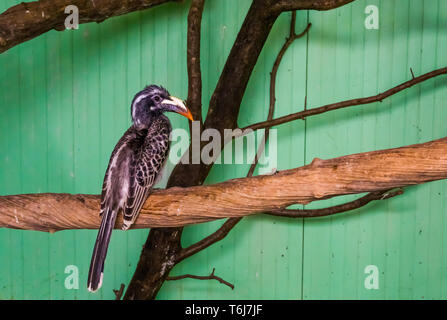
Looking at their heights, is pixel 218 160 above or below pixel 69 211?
above

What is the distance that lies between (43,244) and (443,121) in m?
2.11

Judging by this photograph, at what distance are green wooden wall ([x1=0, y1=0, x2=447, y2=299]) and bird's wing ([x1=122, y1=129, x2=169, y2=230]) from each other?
2.38ft

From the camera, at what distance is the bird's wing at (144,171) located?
1.61 m

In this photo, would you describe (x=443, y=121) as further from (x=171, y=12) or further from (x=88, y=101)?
(x=88, y=101)

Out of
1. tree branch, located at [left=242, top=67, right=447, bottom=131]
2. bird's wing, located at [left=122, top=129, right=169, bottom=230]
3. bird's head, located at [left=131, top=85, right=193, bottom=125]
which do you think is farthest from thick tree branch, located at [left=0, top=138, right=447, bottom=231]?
tree branch, located at [left=242, top=67, right=447, bottom=131]

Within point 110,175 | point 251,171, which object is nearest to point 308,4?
point 251,171

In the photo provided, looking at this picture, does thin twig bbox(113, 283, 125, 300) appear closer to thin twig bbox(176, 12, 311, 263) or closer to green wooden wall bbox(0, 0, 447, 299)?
green wooden wall bbox(0, 0, 447, 299)

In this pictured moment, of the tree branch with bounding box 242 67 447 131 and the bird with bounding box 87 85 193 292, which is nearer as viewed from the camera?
the bird with bounding box 87 85 193 292

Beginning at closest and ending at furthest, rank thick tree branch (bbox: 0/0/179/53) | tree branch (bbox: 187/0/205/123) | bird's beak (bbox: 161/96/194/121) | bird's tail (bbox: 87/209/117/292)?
1. bird's tail (bbox: 87/209/117/292)
2. bird's beak (bbox: 161/96/194/121)
3. thick tree branch (bbox: 0/0/179/53)
4. tree branch (bbox: 187/0/205/123)

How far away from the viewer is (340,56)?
248 cm

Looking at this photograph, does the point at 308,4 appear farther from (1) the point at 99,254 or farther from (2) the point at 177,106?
(1) the point at 99,254

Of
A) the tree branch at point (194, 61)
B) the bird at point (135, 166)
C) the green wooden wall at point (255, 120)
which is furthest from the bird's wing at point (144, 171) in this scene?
the green wooden wall at point (255, 120)

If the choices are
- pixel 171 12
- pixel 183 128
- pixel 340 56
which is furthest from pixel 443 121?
pixel 171 12

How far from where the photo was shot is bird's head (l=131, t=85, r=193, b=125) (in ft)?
6.34
